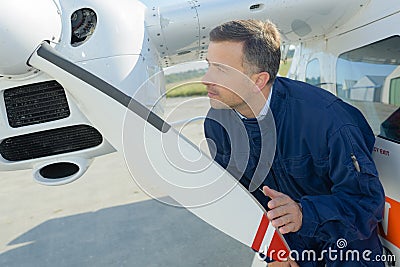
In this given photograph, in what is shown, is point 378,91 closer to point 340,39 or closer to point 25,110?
point 340,39

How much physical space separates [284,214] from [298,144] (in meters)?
0.35

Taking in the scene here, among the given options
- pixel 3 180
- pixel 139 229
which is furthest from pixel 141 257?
pixel 3 180

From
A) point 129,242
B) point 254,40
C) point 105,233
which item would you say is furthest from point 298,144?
point 105,233

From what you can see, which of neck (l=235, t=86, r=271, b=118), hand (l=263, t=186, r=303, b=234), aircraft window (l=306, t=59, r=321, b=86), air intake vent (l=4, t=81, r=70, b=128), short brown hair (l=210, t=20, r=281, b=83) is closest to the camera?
hand (l=263, t=186, r=303, b=234)

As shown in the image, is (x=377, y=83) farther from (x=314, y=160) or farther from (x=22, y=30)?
(x=22, y=30)

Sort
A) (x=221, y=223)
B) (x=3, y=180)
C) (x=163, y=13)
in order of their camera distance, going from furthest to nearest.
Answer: (x=3, y=180) < (x=163, y=13) < (x=221, y=223)

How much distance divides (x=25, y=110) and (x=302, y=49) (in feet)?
8.20

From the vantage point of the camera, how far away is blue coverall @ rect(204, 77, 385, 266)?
1501 mm

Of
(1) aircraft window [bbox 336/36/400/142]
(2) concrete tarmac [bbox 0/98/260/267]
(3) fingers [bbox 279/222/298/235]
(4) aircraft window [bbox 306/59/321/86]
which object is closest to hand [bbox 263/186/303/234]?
(3) fingers [bbox 279/222/298/235]

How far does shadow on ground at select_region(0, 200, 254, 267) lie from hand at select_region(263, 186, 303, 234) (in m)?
2.02

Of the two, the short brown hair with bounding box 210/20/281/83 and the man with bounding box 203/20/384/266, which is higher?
the short brown hair with bounding box 210/20/281/83

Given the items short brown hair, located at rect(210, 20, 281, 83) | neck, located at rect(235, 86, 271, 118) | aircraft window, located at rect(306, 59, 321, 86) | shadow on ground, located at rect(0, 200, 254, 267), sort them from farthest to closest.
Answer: shadow on ground, located at rect(0, 200, 254, 267) < aircraft window, located at rect(306, 59, 321, 86) < neck, located at rect(235, 86, 271, 118) < short brown hair, located at rect(210, 20, 281, 83)

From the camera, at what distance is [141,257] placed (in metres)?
3.66

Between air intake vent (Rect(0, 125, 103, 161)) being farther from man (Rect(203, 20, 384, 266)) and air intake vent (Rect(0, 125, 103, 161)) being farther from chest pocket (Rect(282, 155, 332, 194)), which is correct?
chest pocket (Rect(282, 155, 332, 194))
